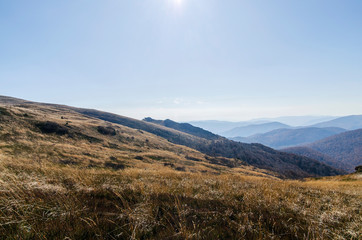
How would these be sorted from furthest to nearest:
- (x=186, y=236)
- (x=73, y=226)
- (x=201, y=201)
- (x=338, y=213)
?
(x=201, y=201) → (x=338, y=213) → (x=73, y=226) → (x=186, y=236)

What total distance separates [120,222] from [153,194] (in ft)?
7.02

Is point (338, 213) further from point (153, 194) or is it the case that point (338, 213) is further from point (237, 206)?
point (153, 194)

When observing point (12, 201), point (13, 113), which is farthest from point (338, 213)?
point (13, 113)

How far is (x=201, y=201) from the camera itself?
5.00 m

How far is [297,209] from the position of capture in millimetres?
4695

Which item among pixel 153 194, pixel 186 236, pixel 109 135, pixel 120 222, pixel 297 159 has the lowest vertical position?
pixel 297 159

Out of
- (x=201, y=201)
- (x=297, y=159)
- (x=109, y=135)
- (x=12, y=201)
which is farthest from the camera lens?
(x=297, y=159)

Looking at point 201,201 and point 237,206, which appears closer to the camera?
point 237,206

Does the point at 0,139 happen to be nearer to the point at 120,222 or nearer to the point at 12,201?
the point at 12,201

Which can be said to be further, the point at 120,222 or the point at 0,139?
the point at 0,139

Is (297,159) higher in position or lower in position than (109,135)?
lower

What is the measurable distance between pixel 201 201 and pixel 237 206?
1.11 m

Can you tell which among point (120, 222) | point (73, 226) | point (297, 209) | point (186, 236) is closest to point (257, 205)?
point (297, 209)

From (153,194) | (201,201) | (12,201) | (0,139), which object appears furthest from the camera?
(0,139)
